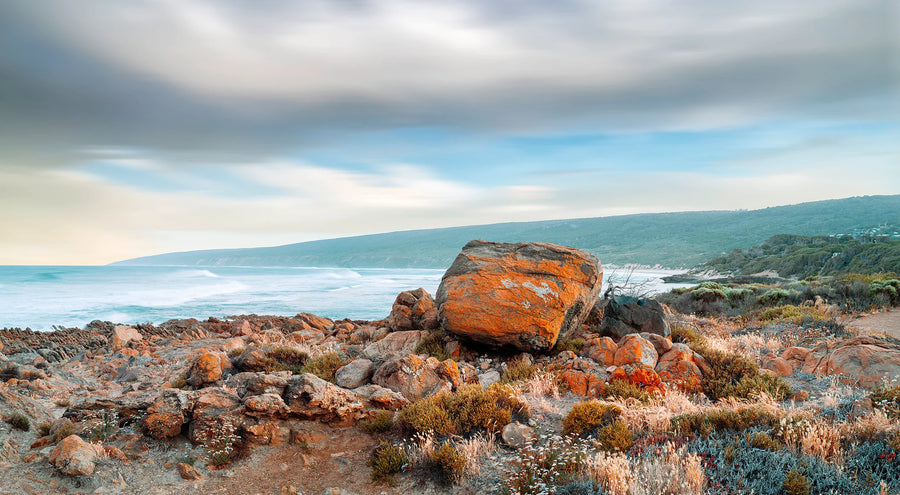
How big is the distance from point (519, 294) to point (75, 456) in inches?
273

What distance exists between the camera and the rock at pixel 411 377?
7629 mm

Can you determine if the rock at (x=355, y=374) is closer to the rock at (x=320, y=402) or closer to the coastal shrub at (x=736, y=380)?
the rock at (x=320, y=402)

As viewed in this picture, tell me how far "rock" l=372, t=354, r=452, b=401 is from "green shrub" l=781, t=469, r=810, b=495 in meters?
4.55

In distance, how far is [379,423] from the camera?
6316 millimetres

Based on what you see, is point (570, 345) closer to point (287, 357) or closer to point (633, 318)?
point (633, 318)

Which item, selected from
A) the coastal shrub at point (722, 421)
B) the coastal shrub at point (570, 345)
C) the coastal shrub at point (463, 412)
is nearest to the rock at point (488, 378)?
the coastal shrub at point (463, 412)

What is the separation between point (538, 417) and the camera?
258 inches

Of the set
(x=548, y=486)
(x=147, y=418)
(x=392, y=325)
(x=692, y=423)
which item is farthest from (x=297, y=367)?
(x=692, y=423)

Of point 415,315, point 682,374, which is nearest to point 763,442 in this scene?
point 682,374

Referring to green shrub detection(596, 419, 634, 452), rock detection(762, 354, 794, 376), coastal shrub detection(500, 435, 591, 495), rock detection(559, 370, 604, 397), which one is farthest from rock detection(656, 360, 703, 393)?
coastal shrub detection(500, 435, 591, 495)

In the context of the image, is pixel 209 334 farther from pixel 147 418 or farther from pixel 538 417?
pixel 538 417

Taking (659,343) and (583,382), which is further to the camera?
(659,343)

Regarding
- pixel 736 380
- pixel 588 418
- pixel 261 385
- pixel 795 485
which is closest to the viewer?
pixel 795 485

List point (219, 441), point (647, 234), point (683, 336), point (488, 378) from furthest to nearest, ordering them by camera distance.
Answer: point (647, 234)
point (683, 336)
point (488, 378)
point (219, 441)
